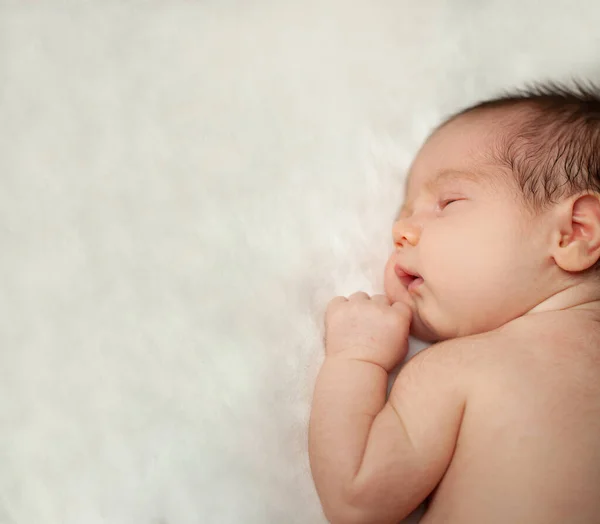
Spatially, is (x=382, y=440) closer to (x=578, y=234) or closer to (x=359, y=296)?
→ (x=359, y=296)

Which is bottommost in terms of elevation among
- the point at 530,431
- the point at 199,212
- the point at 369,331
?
the point at 530,431

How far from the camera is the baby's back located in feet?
2.73

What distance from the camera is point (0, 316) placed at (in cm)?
95

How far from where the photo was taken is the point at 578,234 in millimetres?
975

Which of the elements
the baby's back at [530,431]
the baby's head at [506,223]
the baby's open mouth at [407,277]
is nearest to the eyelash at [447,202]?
the baby's head at [506,223]

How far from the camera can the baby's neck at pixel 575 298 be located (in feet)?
3.22

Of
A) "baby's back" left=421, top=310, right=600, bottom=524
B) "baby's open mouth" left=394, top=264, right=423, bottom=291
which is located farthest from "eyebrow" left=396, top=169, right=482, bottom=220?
"baby's back" left=421, top=310, right=600, bottom=524

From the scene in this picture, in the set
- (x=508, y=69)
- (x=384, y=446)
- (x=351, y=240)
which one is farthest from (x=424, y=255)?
(x=508, y=69)

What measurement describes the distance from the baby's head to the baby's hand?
43 millimetres

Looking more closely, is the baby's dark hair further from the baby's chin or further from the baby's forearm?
the baby's forearm

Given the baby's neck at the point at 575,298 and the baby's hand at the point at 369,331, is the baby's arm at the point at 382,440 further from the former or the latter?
the baby's neck at the point at 575,298

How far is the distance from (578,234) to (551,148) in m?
0.13

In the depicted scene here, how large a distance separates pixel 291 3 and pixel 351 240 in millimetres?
471

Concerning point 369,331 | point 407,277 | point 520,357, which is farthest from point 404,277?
point 520,357
